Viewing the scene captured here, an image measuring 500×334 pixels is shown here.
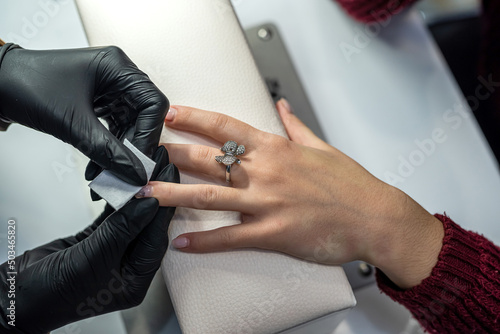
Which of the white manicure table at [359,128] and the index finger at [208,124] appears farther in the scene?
the white manicure table at [359,128]

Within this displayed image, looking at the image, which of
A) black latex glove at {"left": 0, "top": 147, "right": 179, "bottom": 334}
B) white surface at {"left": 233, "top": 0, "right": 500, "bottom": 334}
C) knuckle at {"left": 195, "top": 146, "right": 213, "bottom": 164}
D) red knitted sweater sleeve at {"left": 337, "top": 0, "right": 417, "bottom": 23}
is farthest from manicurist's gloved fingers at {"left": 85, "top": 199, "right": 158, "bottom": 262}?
red knitted sweater sleeve at {"left": 337, "top": 0, "right": 417, "bottom": 23}

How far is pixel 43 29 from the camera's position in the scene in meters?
0.93

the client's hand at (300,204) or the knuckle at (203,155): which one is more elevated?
the knuckle at (203,155)

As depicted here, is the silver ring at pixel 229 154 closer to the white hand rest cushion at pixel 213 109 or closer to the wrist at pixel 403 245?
the white hand rest cushion at pixel 213 109

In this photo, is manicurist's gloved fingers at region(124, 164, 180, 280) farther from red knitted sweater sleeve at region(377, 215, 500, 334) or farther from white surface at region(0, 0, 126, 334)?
red knitted sweater sleeve at region(377, 215, 500, 334)

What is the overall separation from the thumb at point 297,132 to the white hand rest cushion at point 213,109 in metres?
0.08

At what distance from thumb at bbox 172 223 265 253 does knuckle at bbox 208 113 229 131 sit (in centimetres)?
16

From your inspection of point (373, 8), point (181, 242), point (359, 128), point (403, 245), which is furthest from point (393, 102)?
point (181, 242)

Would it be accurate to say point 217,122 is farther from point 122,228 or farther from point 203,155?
point 122,228

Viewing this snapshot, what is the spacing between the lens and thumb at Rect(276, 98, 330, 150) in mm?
773

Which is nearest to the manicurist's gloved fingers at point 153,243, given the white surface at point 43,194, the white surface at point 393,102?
the white surface at point 43,194

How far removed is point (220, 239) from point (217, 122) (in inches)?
7.1

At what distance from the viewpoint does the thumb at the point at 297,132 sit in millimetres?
773

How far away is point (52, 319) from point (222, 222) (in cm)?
29
